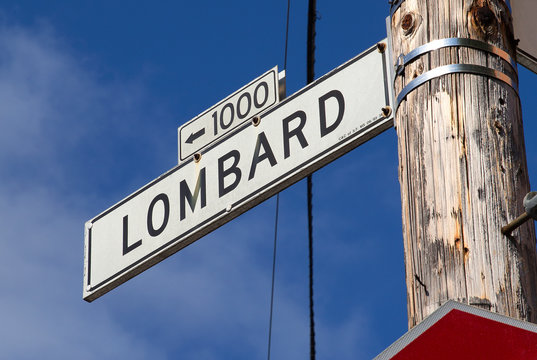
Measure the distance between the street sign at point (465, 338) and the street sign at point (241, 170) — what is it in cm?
142

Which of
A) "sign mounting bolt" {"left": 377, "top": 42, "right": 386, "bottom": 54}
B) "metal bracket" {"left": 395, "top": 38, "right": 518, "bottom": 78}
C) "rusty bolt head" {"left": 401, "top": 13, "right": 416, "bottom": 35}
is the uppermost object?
"sign mounting bolt" {"left": 377, "top": 42, "right": 386, "bottom": 54}

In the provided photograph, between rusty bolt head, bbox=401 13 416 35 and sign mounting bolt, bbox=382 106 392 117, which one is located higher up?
rusty bolt head, bbox=401 13 416 35

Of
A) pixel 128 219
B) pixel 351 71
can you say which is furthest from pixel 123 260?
pixel 351 71

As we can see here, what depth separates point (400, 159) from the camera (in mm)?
3131

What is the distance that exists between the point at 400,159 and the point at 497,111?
0.33 meters

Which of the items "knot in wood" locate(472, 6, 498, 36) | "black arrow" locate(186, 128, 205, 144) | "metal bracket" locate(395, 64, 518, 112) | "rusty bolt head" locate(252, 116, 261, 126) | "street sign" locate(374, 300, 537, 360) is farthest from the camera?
"black arrow" locate(186, 128, 205, 144)

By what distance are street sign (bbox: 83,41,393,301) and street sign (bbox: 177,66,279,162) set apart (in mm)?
141

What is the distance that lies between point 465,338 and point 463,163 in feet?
3.06

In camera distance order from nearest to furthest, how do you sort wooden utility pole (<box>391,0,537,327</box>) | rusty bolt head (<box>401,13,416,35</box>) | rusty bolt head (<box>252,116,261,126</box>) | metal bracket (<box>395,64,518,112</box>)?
wooden utility pole (<box>391,0,537,327</box>)
metal bracket (<box>395,64,518,112</box>)
rusty bolt head (<box>401,13,416,35</box>)
rusty bolt head (<box>252,116,261,126</box>)

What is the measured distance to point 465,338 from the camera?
2070mm

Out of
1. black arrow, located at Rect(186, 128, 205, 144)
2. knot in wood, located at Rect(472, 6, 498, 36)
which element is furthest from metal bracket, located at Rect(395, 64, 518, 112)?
black arrow, located at Rect(186, 128, 205, 144)

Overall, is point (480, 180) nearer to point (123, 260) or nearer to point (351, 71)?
point (351, 71)

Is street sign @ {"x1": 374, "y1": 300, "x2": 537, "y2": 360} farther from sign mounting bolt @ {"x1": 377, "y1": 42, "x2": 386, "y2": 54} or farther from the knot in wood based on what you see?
sign mounting bolt @ {"x1": 377, "y1": 42, "x2": 386, "y2": 54}

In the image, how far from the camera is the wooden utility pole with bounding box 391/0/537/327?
2760 millimetres
